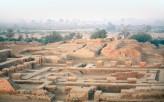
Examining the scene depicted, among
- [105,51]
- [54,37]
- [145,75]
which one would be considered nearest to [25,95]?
[145,75]

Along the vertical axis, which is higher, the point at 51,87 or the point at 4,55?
the point at 4,55

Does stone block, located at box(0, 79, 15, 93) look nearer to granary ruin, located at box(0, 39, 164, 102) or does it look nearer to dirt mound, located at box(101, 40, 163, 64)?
granary ruin, located at box(0, 39, 164, 102)

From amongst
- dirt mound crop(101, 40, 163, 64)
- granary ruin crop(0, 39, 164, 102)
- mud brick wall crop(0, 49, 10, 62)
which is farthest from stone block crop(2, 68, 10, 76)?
dirt mound crop(101, 40, 163, 64)

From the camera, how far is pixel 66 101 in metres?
12.5

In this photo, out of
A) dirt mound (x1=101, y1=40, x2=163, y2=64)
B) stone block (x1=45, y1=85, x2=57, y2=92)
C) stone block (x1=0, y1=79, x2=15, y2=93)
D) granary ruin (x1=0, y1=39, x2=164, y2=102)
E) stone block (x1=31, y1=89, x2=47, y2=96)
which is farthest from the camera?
dirt mound (x1=101, y1=40, x2=163, y2=64)

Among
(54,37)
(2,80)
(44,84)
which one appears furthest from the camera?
(54,37)

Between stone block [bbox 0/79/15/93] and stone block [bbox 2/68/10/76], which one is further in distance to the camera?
stone block [bbox 2/68/10/76]

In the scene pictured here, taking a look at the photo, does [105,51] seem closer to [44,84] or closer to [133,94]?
[44,84]

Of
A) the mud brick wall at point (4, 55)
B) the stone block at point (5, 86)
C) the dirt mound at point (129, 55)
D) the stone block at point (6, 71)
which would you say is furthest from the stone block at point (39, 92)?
the dirt mound at point (129, 55)

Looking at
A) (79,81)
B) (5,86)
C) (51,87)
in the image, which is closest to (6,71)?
(5,86)

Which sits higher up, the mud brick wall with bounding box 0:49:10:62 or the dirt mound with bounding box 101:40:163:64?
the mud brick wall with bounding box 0:49:10:62

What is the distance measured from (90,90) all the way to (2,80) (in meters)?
4.03

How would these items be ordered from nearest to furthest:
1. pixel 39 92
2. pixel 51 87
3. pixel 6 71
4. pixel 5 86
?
pixel 39 92, pixel 5 86, pixel 51 87, pixel 6 71

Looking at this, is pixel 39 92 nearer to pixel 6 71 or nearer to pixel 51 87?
pixel 51 87
